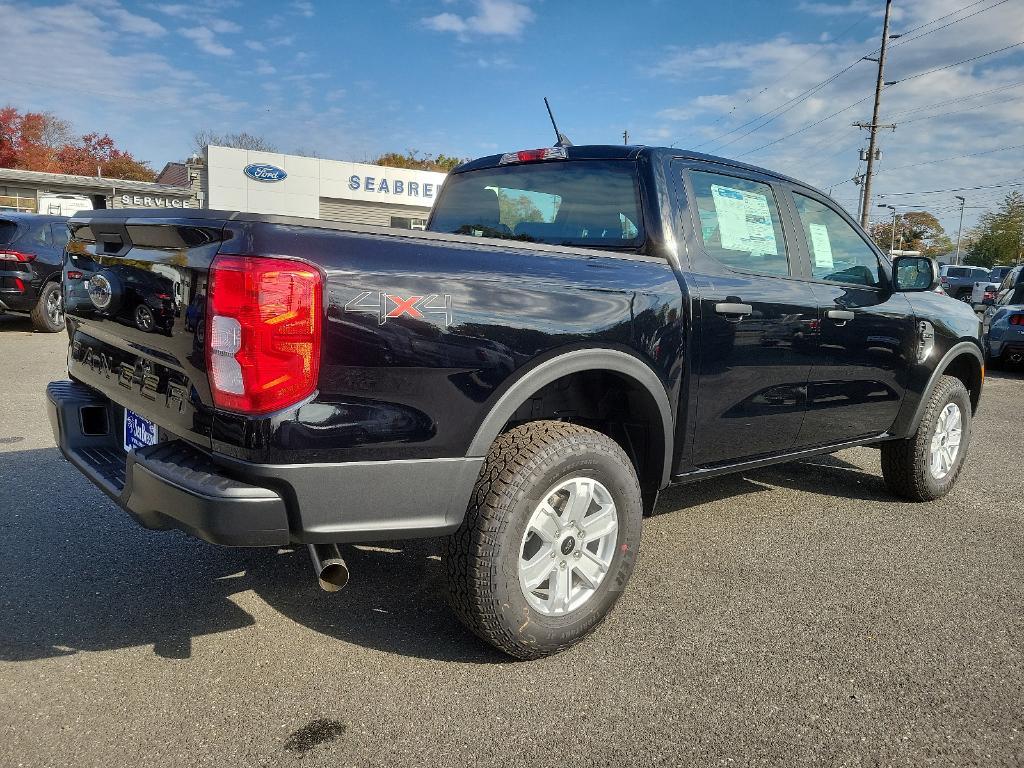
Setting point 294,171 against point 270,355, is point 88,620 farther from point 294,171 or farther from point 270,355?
point 294,171

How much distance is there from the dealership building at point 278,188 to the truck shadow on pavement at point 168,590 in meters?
23.2

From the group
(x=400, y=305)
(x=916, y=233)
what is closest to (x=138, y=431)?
(x=400, y=305)

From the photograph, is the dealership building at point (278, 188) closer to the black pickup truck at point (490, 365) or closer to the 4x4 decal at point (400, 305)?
the black pickup truck at point (490, 365)

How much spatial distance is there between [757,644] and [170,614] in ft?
7.20

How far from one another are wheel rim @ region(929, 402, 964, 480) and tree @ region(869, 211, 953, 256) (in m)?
92.3

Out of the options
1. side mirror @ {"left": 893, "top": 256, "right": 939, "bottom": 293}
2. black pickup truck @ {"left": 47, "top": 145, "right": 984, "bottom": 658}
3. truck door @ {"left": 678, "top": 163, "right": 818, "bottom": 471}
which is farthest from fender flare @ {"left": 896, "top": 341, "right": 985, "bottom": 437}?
truck door @ {"left": 678, "top": 163, "right": 818, "bottom": 471}

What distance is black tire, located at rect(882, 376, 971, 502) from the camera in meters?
4.39

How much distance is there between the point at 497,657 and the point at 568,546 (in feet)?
1.49

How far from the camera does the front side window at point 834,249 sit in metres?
3.79

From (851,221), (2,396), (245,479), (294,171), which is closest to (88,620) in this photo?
(245,479)

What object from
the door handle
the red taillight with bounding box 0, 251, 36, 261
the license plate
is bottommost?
the license plate

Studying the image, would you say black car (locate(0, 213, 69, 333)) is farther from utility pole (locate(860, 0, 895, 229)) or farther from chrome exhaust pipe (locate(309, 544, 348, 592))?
utility pole (locate(860, 0, 895, 229))

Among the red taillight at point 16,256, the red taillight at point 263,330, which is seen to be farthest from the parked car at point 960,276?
the red taillight at point 263,330

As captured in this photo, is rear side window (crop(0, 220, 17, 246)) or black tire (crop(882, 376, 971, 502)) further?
rear side window (crop(0, 220, 17, 246))
